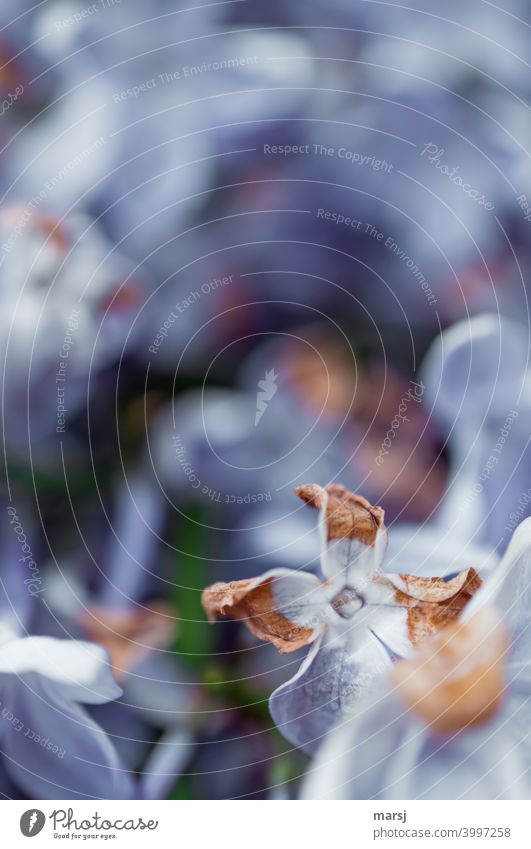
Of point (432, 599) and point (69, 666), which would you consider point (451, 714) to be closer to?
point (432, 599)

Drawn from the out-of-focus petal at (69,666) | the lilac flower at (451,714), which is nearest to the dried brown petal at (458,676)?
the lilac flower at (451,714)

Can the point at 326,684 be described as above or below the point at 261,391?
below

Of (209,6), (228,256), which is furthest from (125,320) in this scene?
(209,6)

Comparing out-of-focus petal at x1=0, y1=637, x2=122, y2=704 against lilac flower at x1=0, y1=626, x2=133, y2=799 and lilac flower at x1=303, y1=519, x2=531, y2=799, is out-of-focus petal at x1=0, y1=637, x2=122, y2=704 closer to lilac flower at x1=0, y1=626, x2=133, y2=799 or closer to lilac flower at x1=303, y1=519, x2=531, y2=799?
lilac flower at x1=0, y1=626, x2=133, y2=799

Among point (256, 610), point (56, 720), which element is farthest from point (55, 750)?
point (256, 610)

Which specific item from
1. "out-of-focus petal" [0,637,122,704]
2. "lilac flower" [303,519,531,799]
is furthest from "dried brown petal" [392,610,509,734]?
"out-of-focus petal" [0,637,122,704]

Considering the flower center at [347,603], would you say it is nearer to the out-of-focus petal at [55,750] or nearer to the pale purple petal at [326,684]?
the pale purple petal at [326,684]
